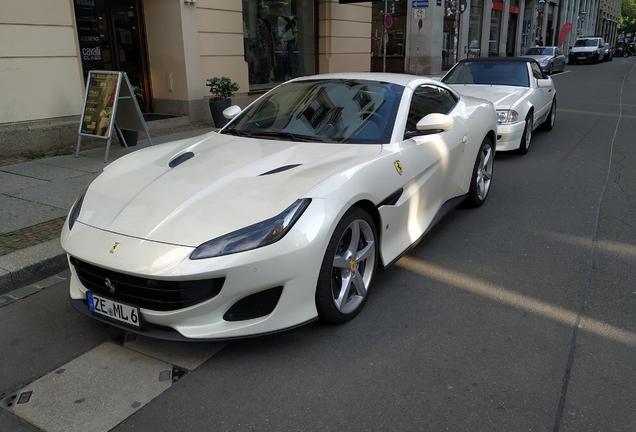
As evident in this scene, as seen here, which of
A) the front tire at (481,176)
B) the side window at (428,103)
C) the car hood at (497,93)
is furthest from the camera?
the car hood at (497,93)

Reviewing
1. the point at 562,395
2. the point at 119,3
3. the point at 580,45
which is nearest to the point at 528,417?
the point at 562,395

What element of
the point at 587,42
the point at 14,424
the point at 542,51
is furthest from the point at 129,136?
the point at 587,42

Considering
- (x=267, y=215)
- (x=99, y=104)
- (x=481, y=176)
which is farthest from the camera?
(x=99, y=104)

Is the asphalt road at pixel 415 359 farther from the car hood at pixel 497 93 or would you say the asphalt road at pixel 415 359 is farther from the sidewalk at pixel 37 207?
the car hood at pixel 497 93

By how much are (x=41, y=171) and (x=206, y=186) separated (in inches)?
188

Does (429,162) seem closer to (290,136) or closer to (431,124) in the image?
(431,124)

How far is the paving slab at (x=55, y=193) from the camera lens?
566 centimetres

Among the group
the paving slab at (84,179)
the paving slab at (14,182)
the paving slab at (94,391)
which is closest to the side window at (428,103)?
the paving slab at (94,391)

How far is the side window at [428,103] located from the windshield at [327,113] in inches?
6.7

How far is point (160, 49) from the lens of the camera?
1085 centimetres

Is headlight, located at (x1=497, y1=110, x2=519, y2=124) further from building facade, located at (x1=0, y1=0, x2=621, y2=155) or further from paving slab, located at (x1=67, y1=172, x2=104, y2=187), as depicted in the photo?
building facade, located at (x1=0, y1=0, x2=621, y2=155)

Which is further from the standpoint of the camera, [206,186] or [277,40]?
[277,40]

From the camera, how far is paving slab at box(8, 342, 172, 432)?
2.60 m

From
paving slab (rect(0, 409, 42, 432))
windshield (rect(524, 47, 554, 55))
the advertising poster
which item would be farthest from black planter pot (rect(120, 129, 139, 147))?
windshield (rect(524, 47, 554, 55))
